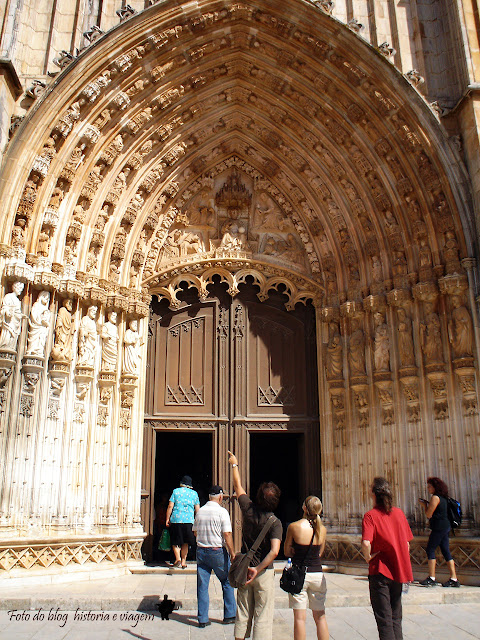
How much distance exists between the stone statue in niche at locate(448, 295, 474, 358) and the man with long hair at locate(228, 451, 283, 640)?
4.37 metres

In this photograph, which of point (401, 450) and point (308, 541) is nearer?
point (308, 541)

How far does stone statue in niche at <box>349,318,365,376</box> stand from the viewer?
8.59 metres

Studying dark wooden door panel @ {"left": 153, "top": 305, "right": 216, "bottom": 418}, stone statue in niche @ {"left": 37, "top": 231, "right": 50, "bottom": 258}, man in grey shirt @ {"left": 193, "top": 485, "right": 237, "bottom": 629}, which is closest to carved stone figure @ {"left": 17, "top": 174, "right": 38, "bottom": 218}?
stone statue in niche @ {"left": 37, "top": 231, "right": 50, "bottom": 258}

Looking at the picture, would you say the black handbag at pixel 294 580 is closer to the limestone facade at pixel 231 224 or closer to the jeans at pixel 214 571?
the jeans at pixel 214 571

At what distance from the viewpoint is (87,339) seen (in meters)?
8.03

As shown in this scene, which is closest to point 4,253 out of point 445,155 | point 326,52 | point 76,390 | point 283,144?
point 76,390

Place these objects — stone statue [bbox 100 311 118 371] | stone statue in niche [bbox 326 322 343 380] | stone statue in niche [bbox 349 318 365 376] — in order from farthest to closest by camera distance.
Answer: stone statue in niche [bbox 326 322 343 380] → stone statue in niche [bbox 349 318 365 376] → stone statue [bbox 100 311 118 371]

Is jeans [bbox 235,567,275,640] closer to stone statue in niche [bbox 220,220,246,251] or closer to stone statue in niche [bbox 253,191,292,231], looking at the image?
stone statue in niche [bbox 220,220,246,251]

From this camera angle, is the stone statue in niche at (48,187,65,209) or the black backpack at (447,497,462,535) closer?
the black backpack at (447,497,462,535)

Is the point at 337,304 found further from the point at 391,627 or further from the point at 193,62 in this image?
the point at 391,627

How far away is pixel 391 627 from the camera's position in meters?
3.90

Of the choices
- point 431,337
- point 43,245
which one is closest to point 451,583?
point 431,337

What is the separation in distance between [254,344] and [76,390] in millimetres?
2943

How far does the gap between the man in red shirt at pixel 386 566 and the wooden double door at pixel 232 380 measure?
472 cm
